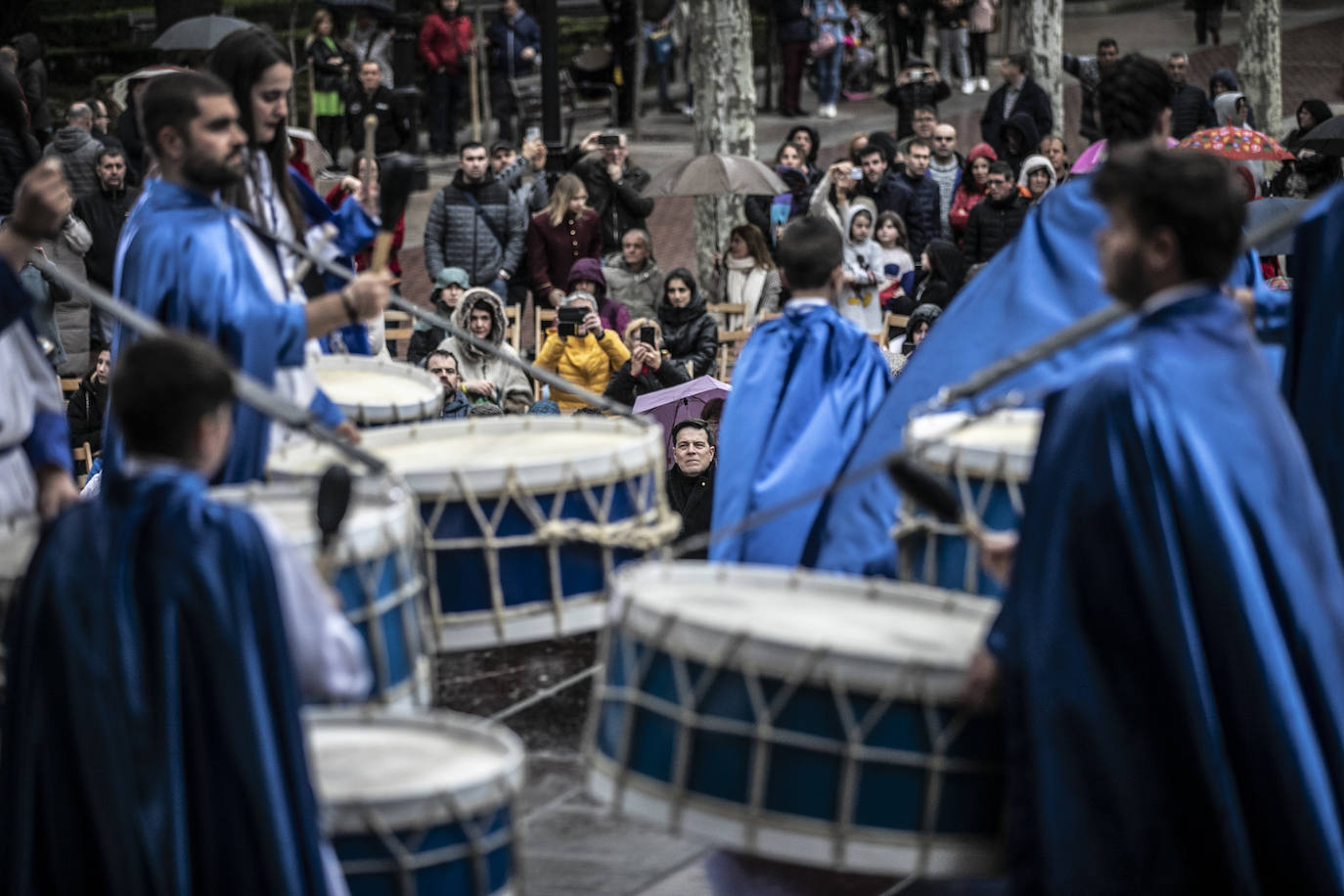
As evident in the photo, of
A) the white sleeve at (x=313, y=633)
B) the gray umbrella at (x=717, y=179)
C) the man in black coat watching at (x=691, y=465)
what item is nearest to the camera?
the white sleeve at (x=313, y=633)

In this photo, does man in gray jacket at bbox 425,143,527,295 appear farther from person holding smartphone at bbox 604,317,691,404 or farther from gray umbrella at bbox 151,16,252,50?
person holding smartphone at bbox 604,317,691,404

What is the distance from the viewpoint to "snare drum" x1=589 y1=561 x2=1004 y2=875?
3.75 meters

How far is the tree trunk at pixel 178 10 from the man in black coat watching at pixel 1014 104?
22.5ft

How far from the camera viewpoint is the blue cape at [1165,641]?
12.0 ft

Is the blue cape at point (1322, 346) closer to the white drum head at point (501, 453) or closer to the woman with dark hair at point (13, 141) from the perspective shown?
the white drum head at point (501, 453)

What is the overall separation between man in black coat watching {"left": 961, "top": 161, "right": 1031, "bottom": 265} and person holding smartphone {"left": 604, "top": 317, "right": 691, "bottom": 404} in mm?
3194

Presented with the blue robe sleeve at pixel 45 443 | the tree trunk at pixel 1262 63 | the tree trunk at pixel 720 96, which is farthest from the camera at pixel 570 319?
the tree trunk at pixel 1262 63

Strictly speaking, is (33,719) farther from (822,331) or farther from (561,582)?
(822,331)

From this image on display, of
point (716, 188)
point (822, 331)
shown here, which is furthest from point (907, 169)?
point (822, 331)

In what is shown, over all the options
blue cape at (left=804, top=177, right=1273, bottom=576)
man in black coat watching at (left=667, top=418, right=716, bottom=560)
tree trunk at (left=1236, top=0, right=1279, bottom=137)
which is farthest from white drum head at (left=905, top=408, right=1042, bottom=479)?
tree trunk at (left=1236, top=0, right=1279, bottom=137)

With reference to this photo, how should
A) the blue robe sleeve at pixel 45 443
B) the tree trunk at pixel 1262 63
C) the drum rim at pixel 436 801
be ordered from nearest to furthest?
the drum rim at pixel 436 801 → the blue robe sleeve at pixel 45 443 → the tree trunk at pixel 1262 63

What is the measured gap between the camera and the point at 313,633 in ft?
11.9

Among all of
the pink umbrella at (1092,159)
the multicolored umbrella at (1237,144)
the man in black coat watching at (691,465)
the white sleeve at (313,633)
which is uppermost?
the pink umbrella at (1092,159)

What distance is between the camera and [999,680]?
3734 millimetres
